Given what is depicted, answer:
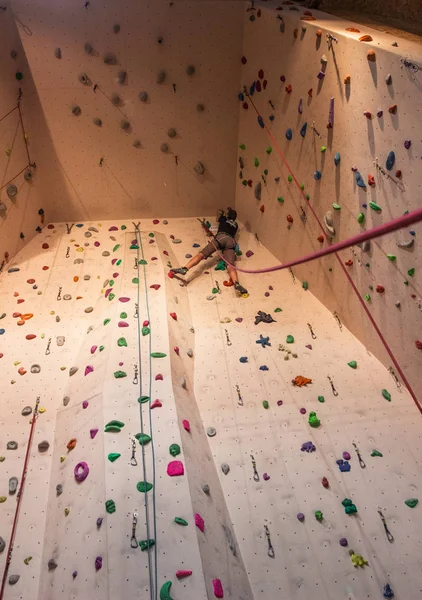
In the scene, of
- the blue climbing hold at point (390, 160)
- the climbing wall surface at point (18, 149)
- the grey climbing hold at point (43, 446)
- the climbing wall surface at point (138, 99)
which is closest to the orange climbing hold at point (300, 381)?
the blue climbing hold at point (390, 160)

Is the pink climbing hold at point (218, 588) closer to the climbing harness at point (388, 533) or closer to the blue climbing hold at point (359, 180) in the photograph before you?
the climbing harness at point (388, 533)

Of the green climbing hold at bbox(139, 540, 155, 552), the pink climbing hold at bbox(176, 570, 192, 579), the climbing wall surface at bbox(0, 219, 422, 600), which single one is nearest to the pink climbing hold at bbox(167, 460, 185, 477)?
the climbing wall surface at bbox(0, 219, 422, 600)

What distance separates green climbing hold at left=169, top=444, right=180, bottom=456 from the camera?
9.92 ft

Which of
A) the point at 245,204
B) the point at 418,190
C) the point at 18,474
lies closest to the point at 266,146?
the point at 245,204

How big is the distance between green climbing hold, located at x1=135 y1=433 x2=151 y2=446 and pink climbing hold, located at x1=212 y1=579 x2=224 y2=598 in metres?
0.87

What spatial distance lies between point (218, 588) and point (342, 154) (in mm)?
3028

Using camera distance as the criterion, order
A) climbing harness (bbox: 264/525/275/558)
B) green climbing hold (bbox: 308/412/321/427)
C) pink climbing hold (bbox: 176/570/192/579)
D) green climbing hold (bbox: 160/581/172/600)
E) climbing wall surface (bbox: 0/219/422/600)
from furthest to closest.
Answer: green climbing hold (bbox: 308/412/321/427), climbing harness (bbox: 264/525/275/558), climbing wall surface (bbox: 0/219/422/600), pink climbing hold (bbox: 176/570/192/579), green climbing hold (bbox: 160/581/172/600)

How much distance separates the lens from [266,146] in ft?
16.8

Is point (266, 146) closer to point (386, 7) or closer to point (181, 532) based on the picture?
point (386, 7)

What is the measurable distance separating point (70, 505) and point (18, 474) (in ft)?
1.64

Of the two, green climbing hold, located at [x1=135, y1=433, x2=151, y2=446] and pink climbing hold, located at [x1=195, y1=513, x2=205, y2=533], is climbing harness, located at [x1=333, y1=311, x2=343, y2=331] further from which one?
pink climbing hold, located at [x1=195, y1=513, x2=205, y2=533]

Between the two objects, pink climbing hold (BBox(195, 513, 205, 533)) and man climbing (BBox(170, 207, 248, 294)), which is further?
man climbing (BBox(170, 207, 248, 294))

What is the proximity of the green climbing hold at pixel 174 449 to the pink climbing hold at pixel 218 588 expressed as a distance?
724mm

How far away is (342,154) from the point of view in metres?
3.96
